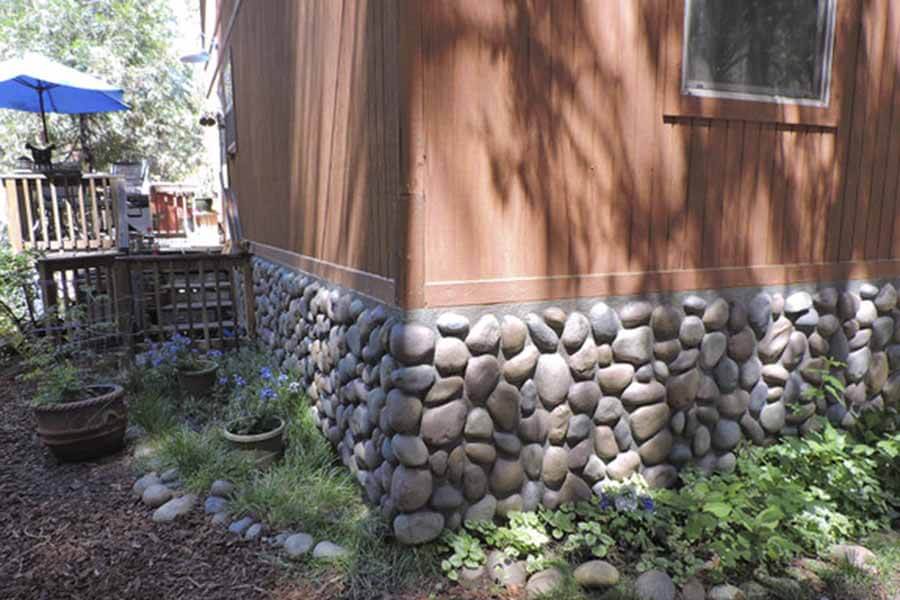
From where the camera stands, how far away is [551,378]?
9.21 ft

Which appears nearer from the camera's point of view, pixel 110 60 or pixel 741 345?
pixel 741 345

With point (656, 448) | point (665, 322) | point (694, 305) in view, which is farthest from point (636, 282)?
point (656, 448)

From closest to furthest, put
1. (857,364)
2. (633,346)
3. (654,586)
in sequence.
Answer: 1. (654,586)
2. (633,346)
3. (857,364)

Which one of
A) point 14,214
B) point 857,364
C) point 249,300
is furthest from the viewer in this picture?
point 14,214

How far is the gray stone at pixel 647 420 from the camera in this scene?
3037 mm

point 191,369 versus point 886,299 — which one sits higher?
point 886,299

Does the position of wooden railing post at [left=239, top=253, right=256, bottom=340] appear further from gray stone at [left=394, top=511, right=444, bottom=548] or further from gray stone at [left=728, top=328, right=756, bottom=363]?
gray stone at [left=728, top=328, right=756, bottom=363]

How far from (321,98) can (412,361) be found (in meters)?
1.98

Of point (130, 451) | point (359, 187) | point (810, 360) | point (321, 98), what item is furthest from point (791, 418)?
point (130, 451)

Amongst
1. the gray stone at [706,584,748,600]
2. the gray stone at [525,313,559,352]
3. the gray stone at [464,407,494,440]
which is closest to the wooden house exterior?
the gray stone at [525,313,559,352]

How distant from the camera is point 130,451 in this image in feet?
12.9

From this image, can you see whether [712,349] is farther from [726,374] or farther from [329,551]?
[329,551]

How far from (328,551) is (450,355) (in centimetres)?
101

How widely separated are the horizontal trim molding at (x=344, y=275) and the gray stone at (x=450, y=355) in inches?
11.5
